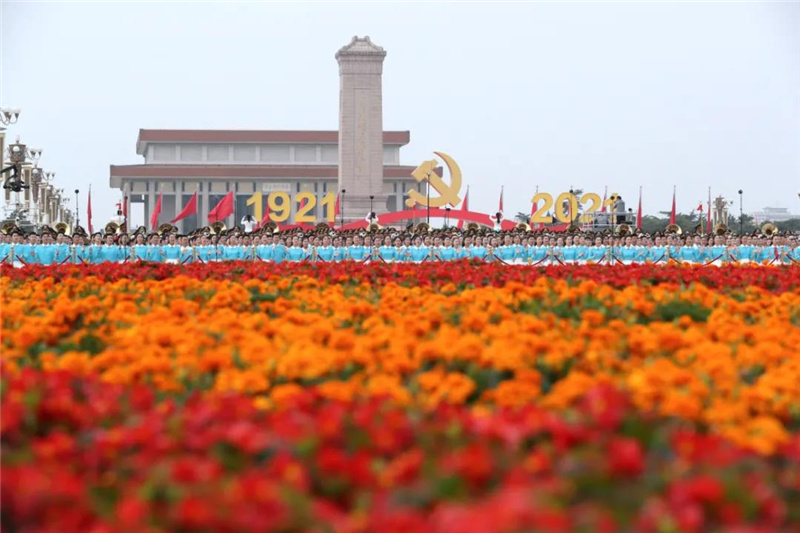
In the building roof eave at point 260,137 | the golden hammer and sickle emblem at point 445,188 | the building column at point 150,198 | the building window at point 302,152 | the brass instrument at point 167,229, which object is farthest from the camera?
the building window at point 302,152

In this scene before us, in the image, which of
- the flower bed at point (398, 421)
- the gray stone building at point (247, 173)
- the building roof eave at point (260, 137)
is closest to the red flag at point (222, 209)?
the gray stone building at point (247, 173)

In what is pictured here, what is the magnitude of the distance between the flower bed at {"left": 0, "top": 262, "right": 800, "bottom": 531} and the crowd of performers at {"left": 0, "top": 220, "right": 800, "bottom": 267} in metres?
21.5

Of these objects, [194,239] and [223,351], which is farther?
[194,239]

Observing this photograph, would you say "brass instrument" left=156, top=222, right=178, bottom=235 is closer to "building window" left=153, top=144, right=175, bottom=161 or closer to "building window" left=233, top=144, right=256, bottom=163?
"building window" left=233, top=144, right=256, bottom=163

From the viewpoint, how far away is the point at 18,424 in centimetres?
470

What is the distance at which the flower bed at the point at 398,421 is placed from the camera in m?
3.69

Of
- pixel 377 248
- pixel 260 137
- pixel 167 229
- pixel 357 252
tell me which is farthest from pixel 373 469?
pixel 260 137

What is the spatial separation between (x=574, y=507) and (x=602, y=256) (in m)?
27.2

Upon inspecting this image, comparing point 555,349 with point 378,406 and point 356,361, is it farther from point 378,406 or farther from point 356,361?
point 378,406

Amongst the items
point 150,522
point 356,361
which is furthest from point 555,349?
point 150,522

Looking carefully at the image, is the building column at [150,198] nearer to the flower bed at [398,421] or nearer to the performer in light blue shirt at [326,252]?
the performer in light blue shirt at [326,252]

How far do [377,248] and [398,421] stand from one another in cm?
2584

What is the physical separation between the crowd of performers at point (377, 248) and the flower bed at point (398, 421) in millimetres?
21495

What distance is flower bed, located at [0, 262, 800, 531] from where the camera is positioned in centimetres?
369
